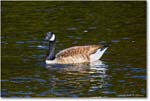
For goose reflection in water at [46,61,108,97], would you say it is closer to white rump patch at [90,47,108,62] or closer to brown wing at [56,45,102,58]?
white rump patch at [90,47,108,62]

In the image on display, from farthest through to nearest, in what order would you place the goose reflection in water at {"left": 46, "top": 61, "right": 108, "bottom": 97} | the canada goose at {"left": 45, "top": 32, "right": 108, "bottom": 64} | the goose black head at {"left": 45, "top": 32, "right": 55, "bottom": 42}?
the canada goose at {"left": 45, "top": 32, "right": 108, "bottom": 64}, the goose black head at {"left": 45, "top": 32, "right": 55, "bottom": 42}, the goose reflection in water at {"left": 46, "top": 61, "right": 108, "bottom": 97}

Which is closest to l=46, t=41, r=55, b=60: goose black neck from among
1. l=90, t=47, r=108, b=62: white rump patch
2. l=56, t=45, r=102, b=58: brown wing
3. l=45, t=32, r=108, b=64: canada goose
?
l=45, t=32, r=108, b=64: canada goose

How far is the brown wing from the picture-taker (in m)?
11.0

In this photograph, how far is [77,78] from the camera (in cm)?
952

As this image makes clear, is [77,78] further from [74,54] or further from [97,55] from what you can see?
[74,54]

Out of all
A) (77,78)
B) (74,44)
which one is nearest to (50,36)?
(74,44)

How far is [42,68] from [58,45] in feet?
3.70

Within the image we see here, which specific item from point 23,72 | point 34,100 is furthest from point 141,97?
point 23,72

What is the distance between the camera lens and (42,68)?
10305 mm

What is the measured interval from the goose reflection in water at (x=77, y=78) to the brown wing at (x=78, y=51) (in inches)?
9.0

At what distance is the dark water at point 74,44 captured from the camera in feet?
29.3

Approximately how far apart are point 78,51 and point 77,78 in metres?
1.69

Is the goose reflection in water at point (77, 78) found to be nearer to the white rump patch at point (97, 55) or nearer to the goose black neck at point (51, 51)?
the white rump patch at point (97, 55)

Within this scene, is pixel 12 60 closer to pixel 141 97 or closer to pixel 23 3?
pixel 23 3
